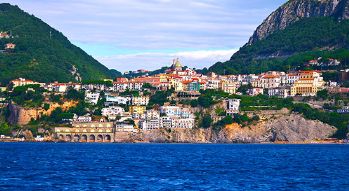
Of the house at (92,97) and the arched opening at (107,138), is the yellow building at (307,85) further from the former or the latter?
the arched opening at (107,138)

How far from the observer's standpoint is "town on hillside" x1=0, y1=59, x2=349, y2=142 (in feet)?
558

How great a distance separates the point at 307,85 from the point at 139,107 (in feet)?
110

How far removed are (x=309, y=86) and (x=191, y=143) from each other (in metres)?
35.5

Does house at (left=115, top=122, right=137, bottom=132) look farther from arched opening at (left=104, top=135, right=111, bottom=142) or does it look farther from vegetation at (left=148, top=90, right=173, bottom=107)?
vegetation at (left=148, top=90, right=173, bottom=107)

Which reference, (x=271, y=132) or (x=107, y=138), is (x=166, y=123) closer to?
(x=107, y=138)

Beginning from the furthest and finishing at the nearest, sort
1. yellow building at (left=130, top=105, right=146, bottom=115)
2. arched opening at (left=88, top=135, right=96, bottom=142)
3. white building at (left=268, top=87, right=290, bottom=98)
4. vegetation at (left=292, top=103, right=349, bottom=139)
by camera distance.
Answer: white building at (left=268, top=87, right=290, bottom=98) < yellow building at (left=130, top=105, right=146, bottom=115) < arched opening at (left=88, top=135, right=96, bottom=142) < vegetation at (left=292, top=103, right=349, bottom=139)

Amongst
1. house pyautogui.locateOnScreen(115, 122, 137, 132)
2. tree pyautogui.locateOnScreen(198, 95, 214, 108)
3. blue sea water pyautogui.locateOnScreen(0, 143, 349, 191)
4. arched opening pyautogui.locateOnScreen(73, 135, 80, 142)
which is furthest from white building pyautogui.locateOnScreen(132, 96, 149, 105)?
blue sea water pyautogui.locateOnScreen(0, 143, 349, 191)

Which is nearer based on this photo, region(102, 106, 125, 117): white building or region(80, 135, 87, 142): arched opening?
region(80, 135, 87, 142): arched opening

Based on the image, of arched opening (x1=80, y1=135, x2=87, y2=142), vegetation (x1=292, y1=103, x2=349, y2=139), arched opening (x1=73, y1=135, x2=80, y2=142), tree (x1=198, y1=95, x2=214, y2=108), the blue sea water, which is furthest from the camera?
tree (x1=198, y1=95, x2=214, y2=108)

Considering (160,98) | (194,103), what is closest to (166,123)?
(194,103)

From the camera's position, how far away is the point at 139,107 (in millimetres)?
185375

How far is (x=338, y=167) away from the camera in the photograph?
83625 mm

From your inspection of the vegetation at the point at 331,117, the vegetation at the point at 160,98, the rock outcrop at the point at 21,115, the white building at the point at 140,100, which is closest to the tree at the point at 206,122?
the vegetation at the point at 331,117

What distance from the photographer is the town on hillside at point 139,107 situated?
17012 cm
